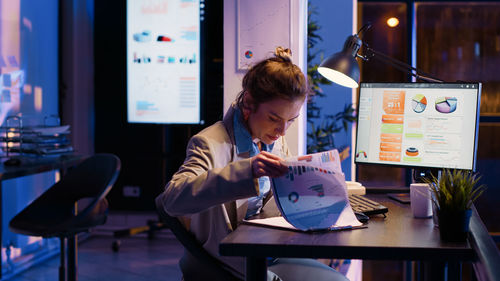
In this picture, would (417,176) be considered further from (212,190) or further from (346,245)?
(212,190)

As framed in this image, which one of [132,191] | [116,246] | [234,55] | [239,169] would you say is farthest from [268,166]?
[132,191]

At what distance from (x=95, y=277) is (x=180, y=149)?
1.60 metres

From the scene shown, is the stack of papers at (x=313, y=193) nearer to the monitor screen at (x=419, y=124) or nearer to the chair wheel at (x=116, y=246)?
the monitor screen at (x=419, y=124)

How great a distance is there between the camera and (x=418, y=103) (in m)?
2.27

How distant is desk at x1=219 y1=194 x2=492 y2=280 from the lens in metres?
1.34

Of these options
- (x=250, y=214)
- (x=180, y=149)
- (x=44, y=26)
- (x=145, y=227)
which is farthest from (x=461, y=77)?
(x=250, y=214)

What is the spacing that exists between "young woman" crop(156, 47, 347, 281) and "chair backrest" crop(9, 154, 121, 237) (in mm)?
1334

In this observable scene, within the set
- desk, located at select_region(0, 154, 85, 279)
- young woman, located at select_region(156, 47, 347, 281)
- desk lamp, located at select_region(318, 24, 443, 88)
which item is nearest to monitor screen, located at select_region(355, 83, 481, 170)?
desk lamp, located at select_region(318, 24, 443, 88)

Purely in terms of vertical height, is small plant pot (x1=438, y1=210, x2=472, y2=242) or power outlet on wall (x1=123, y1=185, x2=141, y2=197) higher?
small plant pot (x1=438, y1=210, x2=472, y2=242)

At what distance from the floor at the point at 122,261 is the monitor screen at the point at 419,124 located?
2.04m

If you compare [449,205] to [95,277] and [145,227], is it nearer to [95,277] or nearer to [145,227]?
[95,277]

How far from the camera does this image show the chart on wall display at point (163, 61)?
183 inches

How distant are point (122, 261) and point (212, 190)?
3.04 meters

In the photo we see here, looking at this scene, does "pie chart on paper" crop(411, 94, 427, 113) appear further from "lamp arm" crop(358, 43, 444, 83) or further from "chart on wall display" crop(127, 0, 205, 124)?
"chart on wall display" crop(127, 0, 205, 124)
